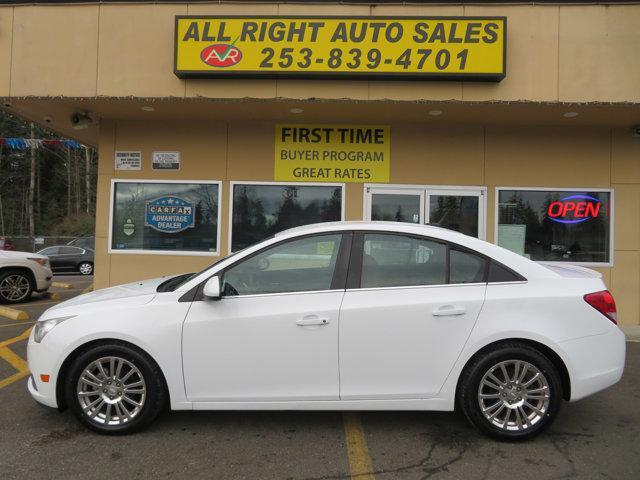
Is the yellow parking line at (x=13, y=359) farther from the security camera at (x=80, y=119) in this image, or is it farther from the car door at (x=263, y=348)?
the security camera at (x=80, y=119)

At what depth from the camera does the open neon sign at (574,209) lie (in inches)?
333

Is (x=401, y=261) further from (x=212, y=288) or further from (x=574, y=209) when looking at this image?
(x=574, y=209)

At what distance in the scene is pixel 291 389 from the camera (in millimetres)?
3688

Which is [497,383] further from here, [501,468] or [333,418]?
[333,418]

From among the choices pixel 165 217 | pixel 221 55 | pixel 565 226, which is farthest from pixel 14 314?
pixel 565 226

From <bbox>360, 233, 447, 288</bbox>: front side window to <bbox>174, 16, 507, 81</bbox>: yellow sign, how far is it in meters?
3.92

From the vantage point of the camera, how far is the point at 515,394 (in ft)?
12.2

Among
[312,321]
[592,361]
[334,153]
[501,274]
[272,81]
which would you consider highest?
[272,81]

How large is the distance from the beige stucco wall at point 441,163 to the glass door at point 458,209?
0.16 metres

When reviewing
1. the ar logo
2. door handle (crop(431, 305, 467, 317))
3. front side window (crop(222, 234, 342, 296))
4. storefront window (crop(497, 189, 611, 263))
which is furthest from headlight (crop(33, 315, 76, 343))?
storefront window (crop(497, 189, 611, 263))

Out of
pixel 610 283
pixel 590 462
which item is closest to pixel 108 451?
pixel 590 462

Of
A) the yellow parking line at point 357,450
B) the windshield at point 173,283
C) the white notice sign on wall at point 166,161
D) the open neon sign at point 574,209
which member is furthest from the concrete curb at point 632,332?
the white notice sign on wall at point 166,161

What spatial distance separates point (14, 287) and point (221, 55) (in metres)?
6.86

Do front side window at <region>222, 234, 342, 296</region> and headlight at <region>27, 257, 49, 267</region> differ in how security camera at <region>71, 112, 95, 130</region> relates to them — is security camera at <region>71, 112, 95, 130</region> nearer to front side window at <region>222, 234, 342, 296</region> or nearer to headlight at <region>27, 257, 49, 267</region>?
headlight at <region>27, 257, 49, 267</region>
